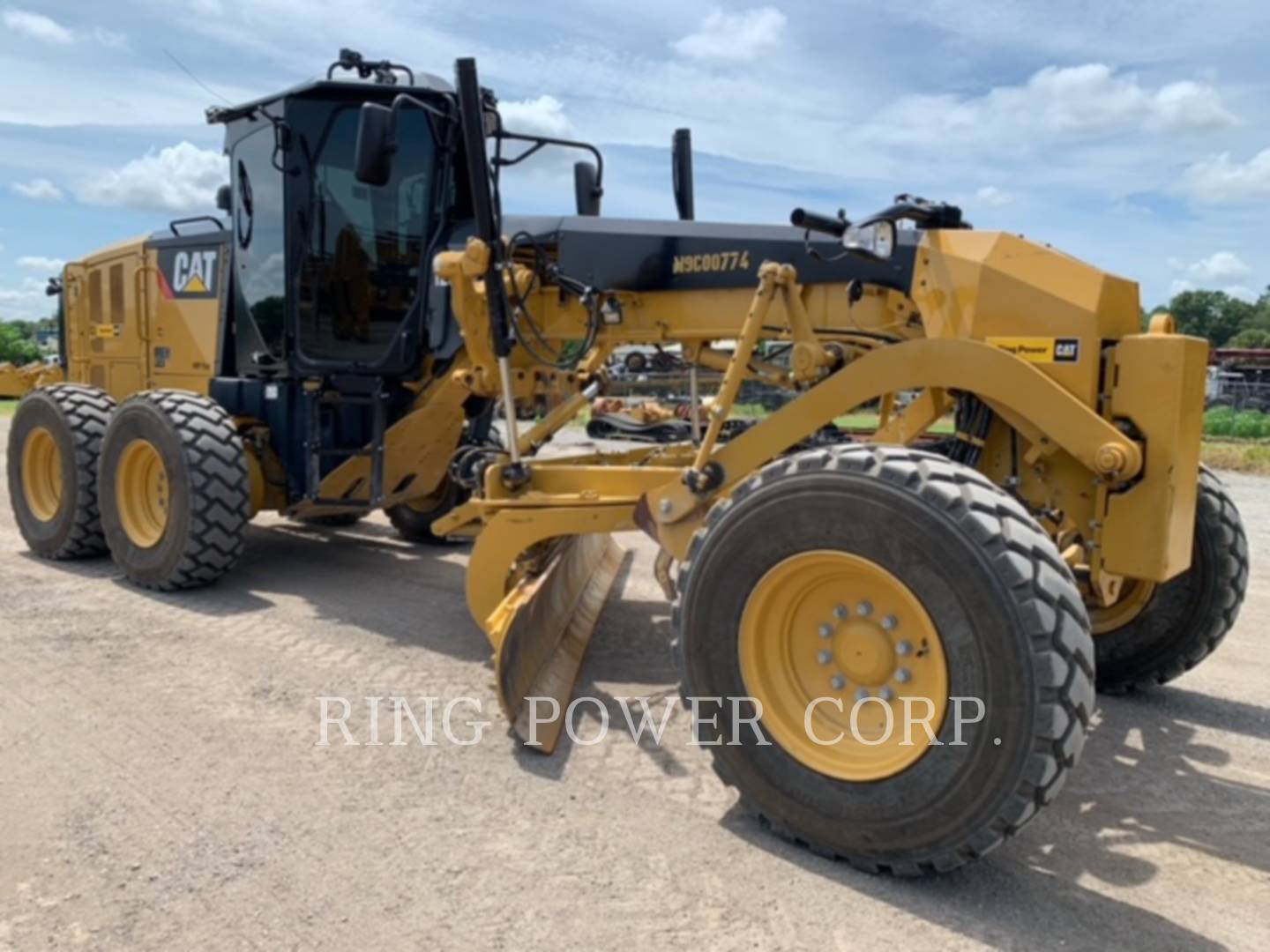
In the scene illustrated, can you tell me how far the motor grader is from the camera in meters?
2.85

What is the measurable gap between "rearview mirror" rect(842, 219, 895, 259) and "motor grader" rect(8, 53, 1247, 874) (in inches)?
0.4

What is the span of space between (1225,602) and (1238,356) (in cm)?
3858

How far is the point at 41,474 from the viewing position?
24.1 ft

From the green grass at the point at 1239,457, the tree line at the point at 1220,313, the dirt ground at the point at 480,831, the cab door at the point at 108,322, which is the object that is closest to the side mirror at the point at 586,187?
the dirt ground at the point at 480,831

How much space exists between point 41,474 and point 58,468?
24cm

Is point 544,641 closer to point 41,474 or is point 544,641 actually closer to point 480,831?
point 480,831

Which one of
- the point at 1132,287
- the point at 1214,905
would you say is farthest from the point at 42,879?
the point at 1132,287

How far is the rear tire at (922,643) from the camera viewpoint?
2.66 metres

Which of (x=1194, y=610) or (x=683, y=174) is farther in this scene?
(x=683, y=174)

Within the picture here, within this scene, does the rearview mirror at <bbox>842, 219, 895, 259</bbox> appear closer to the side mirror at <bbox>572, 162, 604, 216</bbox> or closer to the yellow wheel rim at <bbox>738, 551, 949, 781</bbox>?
the yellow wheel rim at <bbox>738, 551, 949, 781</bbox>

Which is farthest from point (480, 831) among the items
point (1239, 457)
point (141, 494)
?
point (1239, 457)

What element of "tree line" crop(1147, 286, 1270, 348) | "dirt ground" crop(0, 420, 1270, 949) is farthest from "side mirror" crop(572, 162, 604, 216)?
"tree line" crop(1147, 286, 1270, 348)

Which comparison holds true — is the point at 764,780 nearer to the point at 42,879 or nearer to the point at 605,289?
the point at 42,879

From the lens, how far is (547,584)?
15.6 feet
